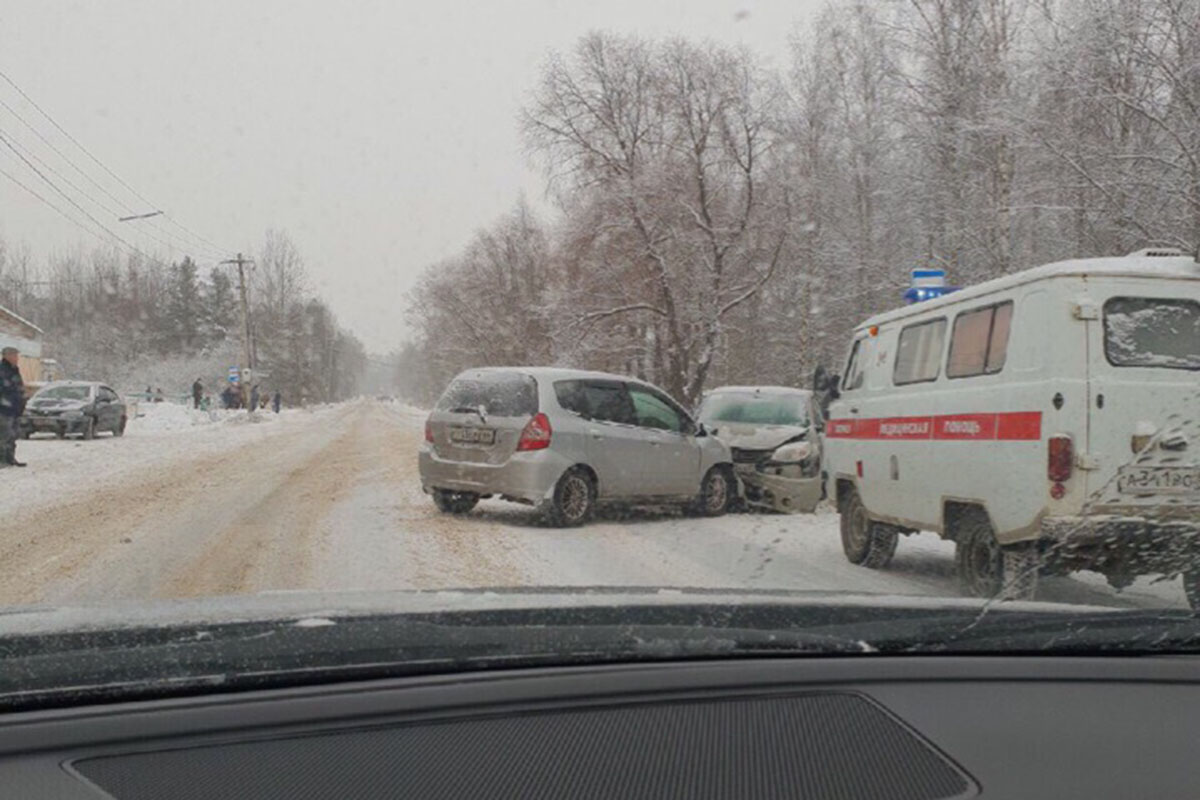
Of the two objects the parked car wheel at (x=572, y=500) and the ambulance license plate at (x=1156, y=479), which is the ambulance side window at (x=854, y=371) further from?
the ambulance license plate at (x=1156, y=479)

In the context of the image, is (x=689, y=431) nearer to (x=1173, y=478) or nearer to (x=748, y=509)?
(x=748, y=509)

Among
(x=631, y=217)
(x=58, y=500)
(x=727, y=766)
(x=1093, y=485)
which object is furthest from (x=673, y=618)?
(x=631, y=217)

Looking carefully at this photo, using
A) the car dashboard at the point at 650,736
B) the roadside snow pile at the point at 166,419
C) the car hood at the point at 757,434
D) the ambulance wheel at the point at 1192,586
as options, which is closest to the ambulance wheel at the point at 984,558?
the ambulance wheel at the point at 1192,586

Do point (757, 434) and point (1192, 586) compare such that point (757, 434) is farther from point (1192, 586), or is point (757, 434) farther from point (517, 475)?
point (1192, 586)

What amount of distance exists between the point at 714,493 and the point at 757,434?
1311 millimetres

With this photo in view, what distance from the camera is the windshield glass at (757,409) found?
13758 mm

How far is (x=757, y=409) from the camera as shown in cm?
1425

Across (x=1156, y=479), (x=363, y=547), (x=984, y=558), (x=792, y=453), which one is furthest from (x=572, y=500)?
(x=1156, y=479)

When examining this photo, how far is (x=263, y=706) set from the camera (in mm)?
1669

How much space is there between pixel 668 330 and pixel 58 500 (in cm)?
2319

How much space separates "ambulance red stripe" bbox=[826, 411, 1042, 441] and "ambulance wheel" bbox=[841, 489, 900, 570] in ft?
2.08

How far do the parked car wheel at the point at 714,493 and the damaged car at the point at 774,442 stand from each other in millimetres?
327

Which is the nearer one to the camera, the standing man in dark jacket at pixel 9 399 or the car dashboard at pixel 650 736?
the car dashboard at pixel 650 736

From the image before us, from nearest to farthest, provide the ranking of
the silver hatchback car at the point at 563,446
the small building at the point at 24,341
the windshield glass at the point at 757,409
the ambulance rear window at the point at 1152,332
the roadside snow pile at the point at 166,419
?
the ambulance rear window at the point at 1152,332
the silver hatchback car at the point at 563,446
the windshield glass at the point at 757,409
the roadside snow pile at the point at 166,419
the small building at the point at 24,341
